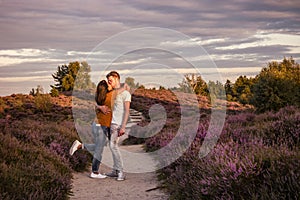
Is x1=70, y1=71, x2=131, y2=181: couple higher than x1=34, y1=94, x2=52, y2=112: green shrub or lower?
higher

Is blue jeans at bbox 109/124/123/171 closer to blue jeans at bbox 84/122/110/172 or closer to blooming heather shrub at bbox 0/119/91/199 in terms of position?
blue jeans at bbox 84/122/110/172

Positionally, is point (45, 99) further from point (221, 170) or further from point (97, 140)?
point (221, 170)

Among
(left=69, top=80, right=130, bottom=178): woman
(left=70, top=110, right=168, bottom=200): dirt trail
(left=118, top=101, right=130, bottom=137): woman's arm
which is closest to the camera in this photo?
(left=70, top=110, right=168, bottom=200): dirt trail

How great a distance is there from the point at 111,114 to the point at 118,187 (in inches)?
59.8

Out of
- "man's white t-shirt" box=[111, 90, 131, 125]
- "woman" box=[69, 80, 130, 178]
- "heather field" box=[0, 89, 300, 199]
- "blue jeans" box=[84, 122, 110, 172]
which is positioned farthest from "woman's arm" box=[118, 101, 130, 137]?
"heather field" box=[0, 89, 300, 199]

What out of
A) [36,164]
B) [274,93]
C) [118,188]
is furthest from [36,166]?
[274,93]

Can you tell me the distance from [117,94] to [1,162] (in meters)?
2.62

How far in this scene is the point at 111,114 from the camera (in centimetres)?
814

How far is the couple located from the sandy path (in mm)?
283

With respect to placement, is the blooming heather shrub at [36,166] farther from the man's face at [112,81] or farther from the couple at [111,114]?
the man's face at [112,81]

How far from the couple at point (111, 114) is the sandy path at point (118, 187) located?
283 mm

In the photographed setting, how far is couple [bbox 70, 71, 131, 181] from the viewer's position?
26.2 feet

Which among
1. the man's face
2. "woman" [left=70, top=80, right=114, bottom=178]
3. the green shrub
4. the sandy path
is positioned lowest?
the sandy path

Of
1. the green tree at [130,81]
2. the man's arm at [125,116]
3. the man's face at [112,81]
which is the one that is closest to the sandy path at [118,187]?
the man's arm at [125,116]
